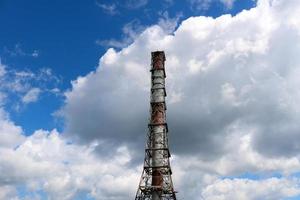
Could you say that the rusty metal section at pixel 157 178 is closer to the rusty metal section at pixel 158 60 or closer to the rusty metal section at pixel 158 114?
the rusty metal section at pixel 158 114

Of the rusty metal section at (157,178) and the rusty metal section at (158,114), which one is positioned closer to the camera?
the rusty metal section at (157,178)

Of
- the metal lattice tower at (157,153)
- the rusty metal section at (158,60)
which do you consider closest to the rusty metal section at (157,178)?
the metal lattice tower at (157,153)

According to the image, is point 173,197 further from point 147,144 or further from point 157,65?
point 157,65

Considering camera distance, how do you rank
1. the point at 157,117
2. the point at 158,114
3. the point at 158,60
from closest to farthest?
the point at 157,117
the point at 158,114
the point at 158,60

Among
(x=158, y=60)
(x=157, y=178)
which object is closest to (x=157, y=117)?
(x=157, y=178)

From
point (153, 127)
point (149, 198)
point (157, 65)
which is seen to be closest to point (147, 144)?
point (153, 127)

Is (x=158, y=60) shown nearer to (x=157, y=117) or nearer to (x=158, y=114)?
(x=158, y=114)

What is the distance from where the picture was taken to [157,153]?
243 feet

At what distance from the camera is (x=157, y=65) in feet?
263

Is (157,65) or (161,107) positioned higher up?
(157,65)

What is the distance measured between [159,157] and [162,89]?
497 inches

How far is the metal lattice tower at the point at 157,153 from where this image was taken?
72.6m

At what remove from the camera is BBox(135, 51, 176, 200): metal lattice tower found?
72.6m

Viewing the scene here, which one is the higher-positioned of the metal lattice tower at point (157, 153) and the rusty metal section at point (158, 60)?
the rusty metal section at point (158, 60)
